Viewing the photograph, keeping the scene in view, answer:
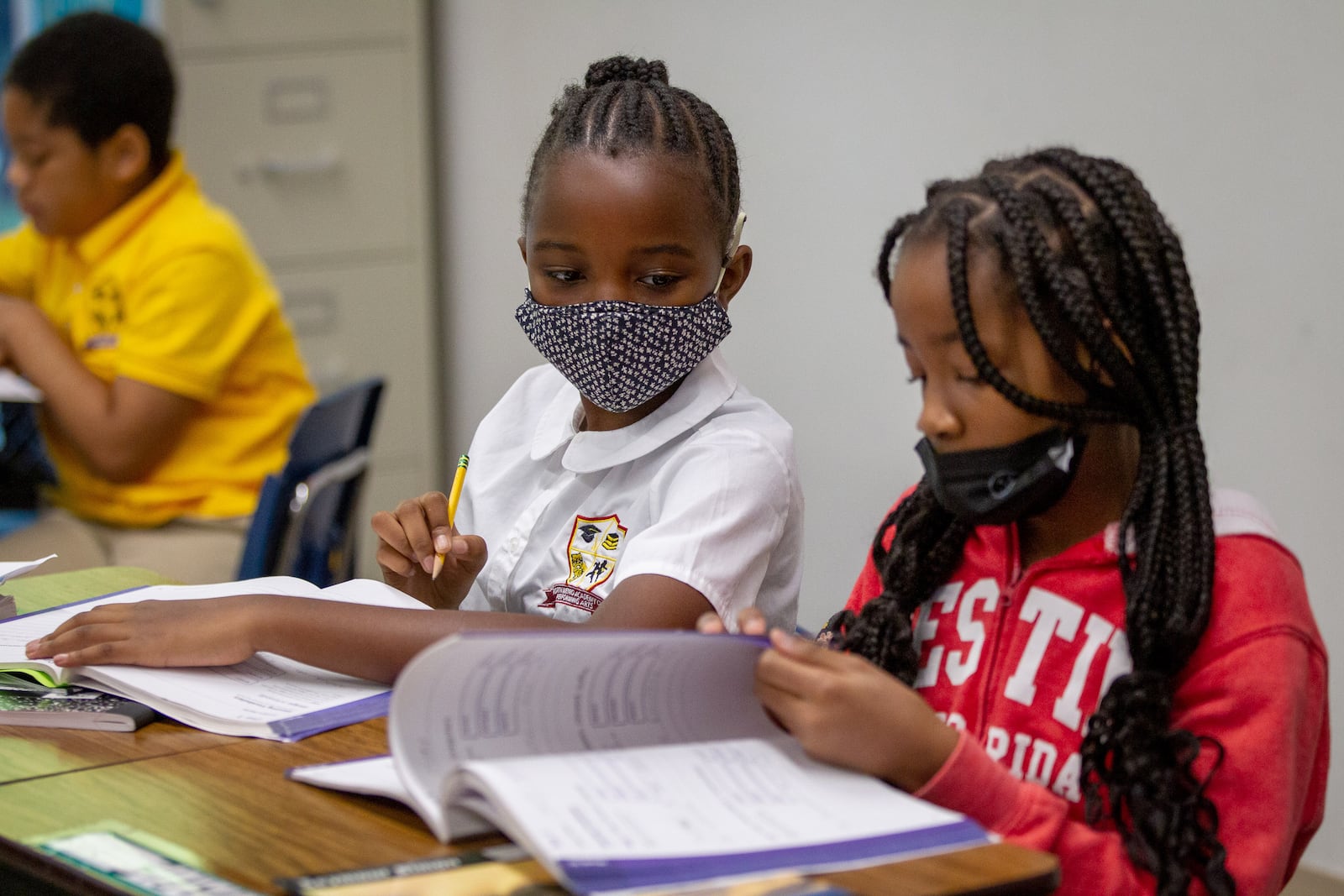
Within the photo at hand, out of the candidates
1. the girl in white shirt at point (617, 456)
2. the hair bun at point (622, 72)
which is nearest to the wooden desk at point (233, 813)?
the girl in white shirt at point (617, 456)

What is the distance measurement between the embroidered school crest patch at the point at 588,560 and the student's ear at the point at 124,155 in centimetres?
143

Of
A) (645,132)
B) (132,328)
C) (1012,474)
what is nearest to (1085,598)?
(1012,474)

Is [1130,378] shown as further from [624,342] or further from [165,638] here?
[165,638]

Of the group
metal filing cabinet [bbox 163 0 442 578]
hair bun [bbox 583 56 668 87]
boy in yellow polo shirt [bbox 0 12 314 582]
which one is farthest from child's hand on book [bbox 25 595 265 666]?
metal filing cabinet [bbox 163 0 442 578]

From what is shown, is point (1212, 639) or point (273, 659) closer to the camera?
point (1212, 639)

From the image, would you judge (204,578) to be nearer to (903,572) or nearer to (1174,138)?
(903,572)

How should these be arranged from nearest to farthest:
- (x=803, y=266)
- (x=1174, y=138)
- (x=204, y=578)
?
(x=1174, y=138) < (x=204, y=578) < (x=803, y=266)

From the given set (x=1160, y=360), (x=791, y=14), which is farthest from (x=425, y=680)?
(x=791, y=14)

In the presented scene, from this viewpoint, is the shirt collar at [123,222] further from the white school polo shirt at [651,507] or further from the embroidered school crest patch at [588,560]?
the embroidered school crest patch at [588,560]

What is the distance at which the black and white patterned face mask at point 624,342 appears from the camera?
1.26 metres

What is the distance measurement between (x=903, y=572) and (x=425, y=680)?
0.45 metres

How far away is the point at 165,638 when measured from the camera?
1092 millimetres

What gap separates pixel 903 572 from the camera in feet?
3.56

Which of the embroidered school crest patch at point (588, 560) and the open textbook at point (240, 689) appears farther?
the embroidered school crest patch at point (588, 560)
